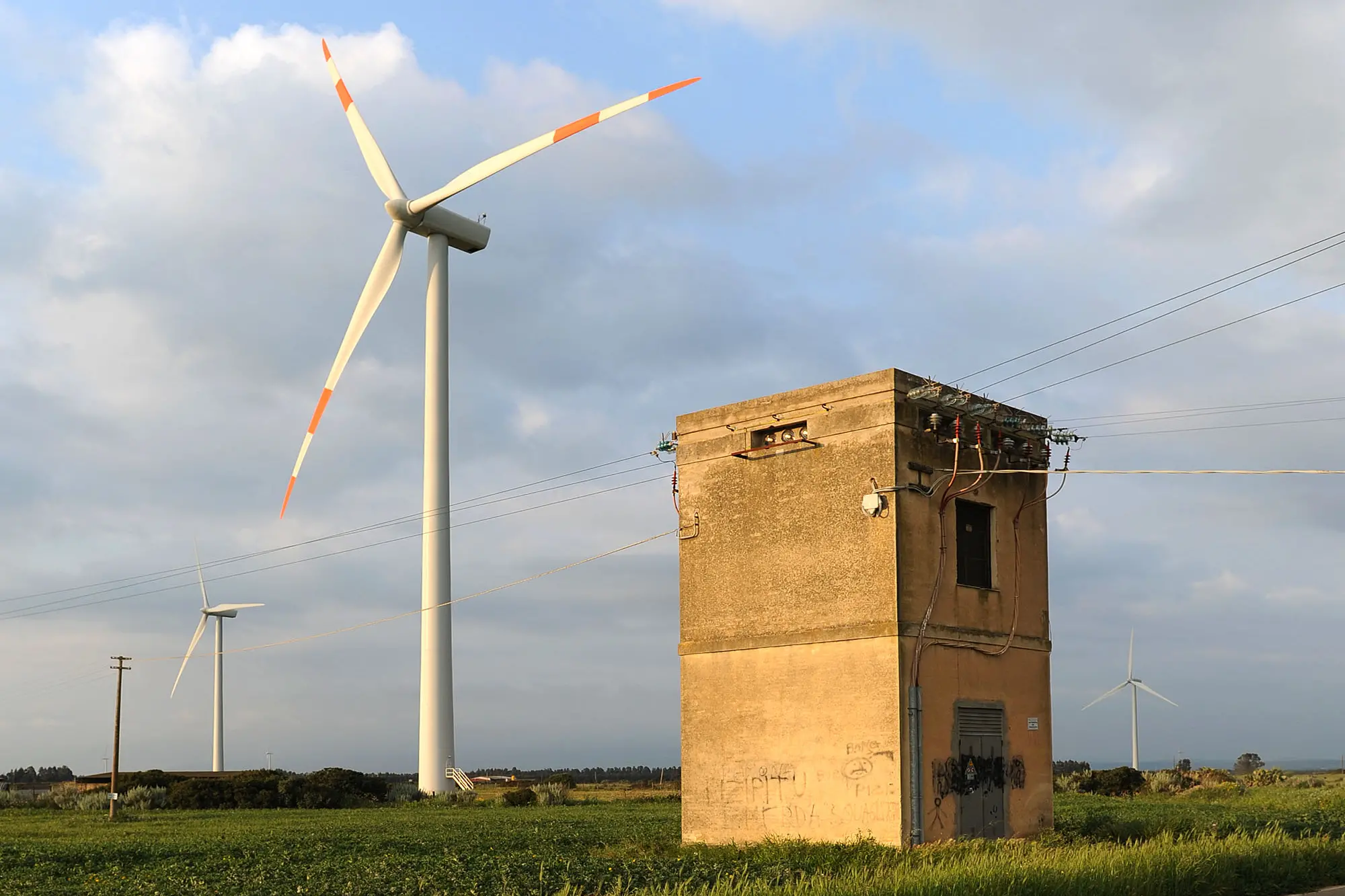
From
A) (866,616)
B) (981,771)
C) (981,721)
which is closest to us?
(866,616)

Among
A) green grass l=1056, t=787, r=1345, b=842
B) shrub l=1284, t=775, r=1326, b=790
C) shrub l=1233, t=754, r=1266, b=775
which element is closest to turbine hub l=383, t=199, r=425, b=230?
green grass l=1056, t=787, r=1345, b=842

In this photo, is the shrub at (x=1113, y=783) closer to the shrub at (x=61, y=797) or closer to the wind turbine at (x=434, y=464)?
the wind turbine at (x=434, y=464)

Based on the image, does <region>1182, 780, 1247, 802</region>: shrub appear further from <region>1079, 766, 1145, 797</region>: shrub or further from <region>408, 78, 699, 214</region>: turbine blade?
<region>408, 78, 699, 214</region>: turbine blade

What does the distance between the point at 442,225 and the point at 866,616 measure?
41.4 metres

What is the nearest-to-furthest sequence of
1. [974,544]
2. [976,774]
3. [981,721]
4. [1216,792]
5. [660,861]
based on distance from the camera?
[660,861], [976,774], [981,721], [974,544], [1216,792]

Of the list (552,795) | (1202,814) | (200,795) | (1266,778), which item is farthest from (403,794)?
(1266,778)

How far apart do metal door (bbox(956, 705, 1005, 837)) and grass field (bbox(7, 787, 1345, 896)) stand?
0.92 m

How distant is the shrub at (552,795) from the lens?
2422 inches

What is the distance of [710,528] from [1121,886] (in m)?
12.3

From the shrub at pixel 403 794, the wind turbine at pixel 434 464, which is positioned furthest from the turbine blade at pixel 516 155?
the shrub at pixel 403 794

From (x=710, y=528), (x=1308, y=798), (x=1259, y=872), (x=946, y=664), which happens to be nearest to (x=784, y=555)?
(x=710, y=528)

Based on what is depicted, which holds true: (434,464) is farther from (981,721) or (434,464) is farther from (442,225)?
(981,721)

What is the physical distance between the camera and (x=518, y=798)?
61.4 metres

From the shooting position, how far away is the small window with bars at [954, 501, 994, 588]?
2511 centimetres
